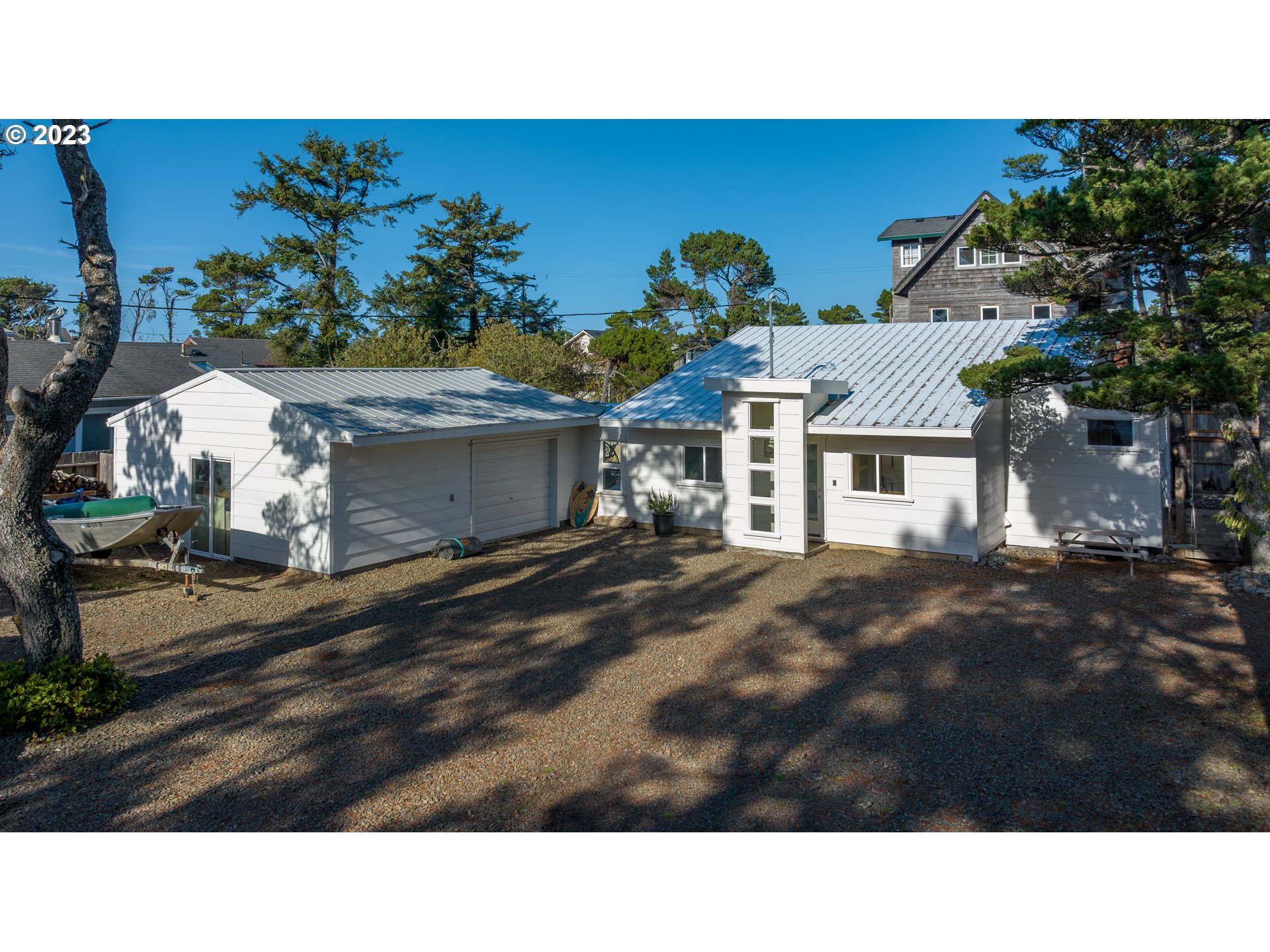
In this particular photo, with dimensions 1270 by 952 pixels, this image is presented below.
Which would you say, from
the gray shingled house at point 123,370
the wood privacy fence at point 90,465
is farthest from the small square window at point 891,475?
the gray shingled house at point 123,370

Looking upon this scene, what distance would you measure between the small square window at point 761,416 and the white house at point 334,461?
13.3ft

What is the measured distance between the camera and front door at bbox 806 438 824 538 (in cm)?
1355

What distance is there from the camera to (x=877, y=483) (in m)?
13.1

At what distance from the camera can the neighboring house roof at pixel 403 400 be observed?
1205 cm

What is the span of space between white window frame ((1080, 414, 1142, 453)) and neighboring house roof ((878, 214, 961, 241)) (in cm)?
2338

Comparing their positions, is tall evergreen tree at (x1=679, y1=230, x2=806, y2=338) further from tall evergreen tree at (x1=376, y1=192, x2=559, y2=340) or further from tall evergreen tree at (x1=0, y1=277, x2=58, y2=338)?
tall evergreen tree at (x1=0, y1=277, x2=58, y2=338)

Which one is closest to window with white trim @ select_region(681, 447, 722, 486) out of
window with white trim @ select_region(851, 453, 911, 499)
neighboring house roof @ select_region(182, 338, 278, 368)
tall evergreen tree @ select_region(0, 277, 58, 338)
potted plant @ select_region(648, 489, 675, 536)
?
potted plant @ select_region(648, 489, 675, 536)

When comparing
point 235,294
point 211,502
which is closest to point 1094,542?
point 211,502

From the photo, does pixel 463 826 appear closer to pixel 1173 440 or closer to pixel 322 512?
pixel 322 512

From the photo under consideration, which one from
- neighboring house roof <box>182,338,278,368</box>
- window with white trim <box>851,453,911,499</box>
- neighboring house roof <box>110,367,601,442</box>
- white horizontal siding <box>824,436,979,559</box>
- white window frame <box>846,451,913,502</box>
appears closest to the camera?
neighboring house roof <box>110,367,601,442</box>

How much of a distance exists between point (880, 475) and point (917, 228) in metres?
25.8

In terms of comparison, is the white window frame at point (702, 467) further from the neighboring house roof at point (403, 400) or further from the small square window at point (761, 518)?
the neighboring house roof at point (403, 400)

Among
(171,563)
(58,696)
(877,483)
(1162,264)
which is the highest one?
(1162,264)

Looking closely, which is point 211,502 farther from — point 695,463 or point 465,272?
point 465,272
